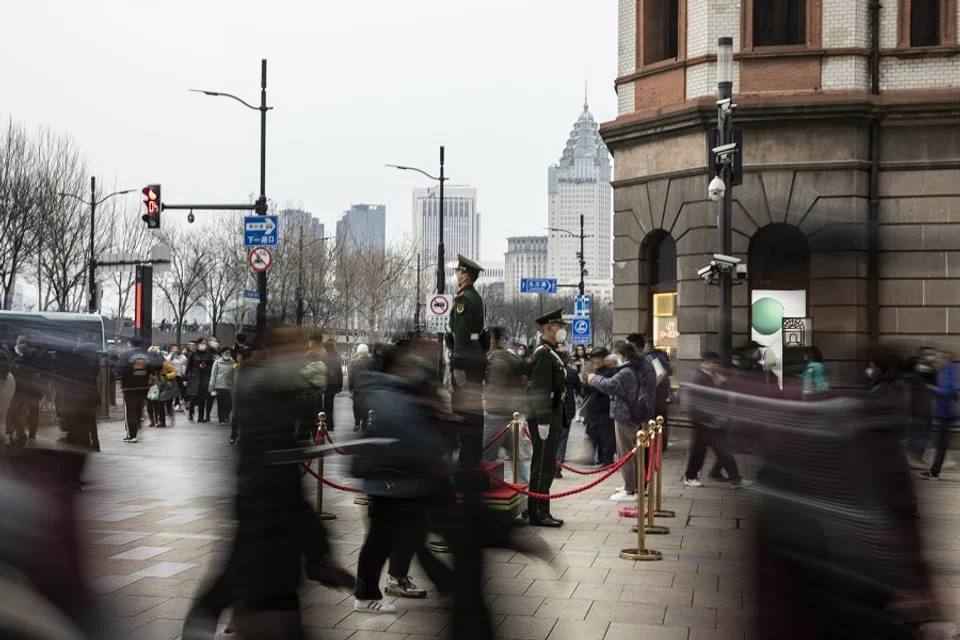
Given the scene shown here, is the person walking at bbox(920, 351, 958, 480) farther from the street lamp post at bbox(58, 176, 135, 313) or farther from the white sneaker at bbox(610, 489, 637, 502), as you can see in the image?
the street lamp post at bbox(58, 176, 135, 313)

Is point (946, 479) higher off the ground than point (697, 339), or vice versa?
point (697, 339)

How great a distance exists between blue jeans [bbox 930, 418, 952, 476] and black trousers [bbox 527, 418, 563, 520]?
6493 millimetres

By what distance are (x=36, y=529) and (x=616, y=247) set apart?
62.2 feet

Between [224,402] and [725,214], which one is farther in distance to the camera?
[224,402]

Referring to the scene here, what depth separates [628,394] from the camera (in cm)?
1275

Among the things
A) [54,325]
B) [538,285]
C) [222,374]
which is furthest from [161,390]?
[54,325]

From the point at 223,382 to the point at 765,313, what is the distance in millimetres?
11337

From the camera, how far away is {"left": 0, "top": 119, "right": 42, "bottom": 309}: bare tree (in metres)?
44.0

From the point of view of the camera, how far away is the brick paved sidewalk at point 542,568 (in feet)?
22.4

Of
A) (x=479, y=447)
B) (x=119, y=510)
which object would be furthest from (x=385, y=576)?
(x=119, y=510)

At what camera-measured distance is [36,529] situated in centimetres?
383

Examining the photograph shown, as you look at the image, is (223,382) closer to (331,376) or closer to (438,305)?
(331,376)

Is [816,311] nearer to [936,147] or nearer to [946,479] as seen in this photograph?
[946,479]

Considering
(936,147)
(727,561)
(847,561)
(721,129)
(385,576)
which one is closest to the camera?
(847,561)
